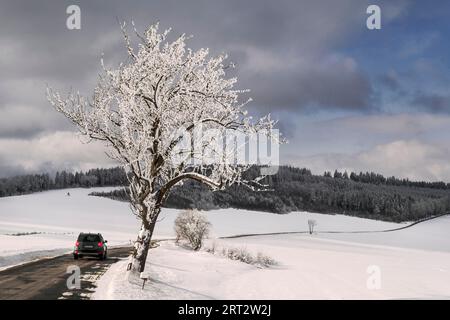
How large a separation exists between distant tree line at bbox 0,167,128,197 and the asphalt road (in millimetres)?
133867

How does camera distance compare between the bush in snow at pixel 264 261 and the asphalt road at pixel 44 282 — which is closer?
the asphalt road at pixel 44 282

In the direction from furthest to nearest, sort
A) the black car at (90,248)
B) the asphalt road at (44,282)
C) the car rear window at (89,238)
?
the car rear window at (89,238)
the black car at (90,248)
the asphalt road at (44,282)

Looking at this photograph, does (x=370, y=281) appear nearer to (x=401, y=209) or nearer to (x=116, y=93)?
(x=116, y=93)

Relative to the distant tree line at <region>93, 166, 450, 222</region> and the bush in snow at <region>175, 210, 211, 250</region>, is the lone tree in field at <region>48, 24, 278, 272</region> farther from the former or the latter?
the distant tree line at <region>93, 166, 450, 222</region>

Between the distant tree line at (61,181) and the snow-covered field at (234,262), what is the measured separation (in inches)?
1007

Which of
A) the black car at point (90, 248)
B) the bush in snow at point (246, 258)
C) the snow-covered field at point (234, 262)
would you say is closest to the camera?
the snow-covered field at point (234, 262)

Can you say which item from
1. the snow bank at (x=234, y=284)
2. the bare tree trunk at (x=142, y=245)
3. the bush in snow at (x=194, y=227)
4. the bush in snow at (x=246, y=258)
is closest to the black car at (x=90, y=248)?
the snow bank at (x=234, y=284)

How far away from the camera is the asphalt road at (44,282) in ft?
48.6

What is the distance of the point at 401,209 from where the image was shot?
180 metres

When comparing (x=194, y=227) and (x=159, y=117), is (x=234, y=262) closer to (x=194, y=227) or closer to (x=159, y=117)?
(x=194, y=227)

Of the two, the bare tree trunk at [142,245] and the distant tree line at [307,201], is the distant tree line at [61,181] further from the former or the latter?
the bare tree trunk at [142,245]

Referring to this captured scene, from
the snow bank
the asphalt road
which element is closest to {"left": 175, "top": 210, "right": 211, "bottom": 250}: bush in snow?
the snow bank
